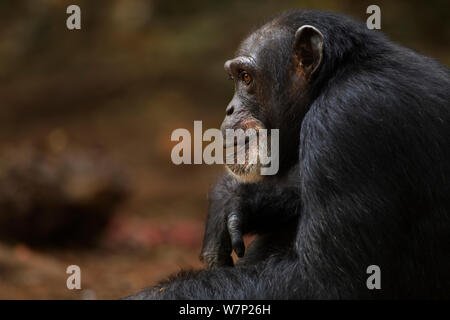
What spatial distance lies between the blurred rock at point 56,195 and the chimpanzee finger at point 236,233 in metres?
4.30

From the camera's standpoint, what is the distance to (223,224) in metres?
5.03

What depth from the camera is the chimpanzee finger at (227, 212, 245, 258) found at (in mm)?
4551

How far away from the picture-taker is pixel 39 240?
868 cm

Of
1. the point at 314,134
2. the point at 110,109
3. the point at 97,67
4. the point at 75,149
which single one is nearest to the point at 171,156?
the point at 110,109

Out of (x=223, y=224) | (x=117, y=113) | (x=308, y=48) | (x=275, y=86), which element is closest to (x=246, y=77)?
(x=275, y=86)

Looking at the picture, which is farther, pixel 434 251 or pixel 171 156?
pixel 171 156

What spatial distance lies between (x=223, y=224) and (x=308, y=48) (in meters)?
1.48

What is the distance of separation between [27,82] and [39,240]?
20.9ft

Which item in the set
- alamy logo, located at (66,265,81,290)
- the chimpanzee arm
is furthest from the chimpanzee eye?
alamy logo, located at (66,265,81,290)

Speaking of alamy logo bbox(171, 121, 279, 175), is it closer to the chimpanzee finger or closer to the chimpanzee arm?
the chimpanzee finger

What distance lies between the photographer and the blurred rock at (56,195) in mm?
8531

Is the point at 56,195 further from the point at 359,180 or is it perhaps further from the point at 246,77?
the point at 359,180

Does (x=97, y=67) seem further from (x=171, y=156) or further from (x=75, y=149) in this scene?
(x=75, y=149)

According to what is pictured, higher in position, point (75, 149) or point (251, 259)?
point (75, 149)
